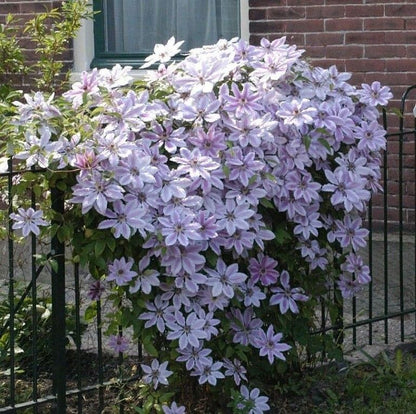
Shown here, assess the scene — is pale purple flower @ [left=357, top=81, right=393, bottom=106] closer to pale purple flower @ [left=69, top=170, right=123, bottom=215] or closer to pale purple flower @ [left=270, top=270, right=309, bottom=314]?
pale purple flower @ [left=270, top=270, right=309, bottom=314]

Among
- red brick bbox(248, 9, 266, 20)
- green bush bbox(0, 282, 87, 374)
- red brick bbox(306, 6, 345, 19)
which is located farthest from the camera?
red brick bbox(248, 9, 266, 20)

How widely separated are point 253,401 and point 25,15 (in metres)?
5.90

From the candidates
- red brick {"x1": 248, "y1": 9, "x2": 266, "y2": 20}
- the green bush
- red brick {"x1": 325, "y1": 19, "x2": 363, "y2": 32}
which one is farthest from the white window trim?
the green bush

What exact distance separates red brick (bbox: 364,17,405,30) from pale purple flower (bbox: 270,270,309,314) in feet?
14.2

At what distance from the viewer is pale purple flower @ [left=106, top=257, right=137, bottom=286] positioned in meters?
4.01

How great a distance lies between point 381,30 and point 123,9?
7.67ft

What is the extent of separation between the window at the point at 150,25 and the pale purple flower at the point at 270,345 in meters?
5.21

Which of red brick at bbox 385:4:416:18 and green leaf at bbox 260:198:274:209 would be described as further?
red brick at bbox 385:4:416:18

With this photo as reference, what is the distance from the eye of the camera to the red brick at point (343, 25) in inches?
331

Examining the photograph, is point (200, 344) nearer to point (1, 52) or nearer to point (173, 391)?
point (173, 391)

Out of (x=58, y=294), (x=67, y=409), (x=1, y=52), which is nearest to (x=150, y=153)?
(x=58, y=294)

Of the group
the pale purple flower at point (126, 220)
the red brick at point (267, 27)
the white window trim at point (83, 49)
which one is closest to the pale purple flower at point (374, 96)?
the pale purple flower at point (126, 220)

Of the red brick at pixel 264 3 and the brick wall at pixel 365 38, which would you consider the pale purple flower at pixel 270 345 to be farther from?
the red brick at pixel 264 3

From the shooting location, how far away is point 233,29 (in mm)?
9164
